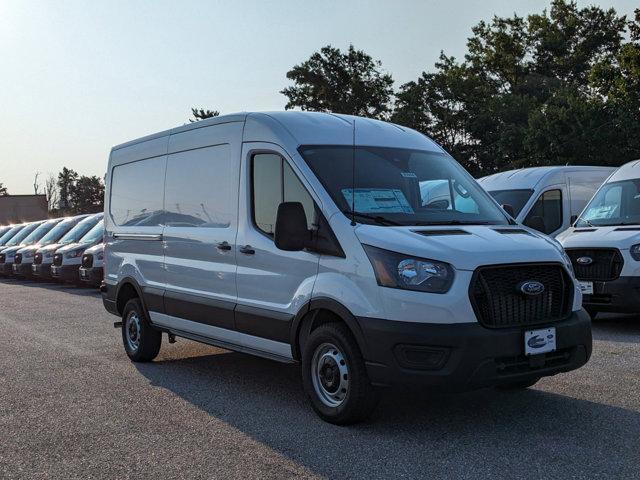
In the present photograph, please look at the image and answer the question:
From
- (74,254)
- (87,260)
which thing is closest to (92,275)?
(87,260)

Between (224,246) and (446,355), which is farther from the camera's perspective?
(224,246)

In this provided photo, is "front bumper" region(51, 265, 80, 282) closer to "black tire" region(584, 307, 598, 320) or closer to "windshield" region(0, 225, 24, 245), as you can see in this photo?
"windshield" region(0, 225, 24, 245)

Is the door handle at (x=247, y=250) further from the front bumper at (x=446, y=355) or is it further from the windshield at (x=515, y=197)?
the windshield at (x=515, y=197)

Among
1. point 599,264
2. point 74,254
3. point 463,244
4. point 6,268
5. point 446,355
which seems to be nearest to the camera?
point 446,355

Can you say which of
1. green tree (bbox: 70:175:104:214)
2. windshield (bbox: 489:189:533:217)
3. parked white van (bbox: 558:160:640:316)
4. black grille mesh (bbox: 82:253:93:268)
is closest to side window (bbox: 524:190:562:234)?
windshield (bbox: 489:189:533:217)

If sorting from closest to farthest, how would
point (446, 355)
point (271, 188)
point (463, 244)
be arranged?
point (446, 355)
point (463, 244)
point (271, 188)

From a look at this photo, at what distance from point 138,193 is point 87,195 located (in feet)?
414

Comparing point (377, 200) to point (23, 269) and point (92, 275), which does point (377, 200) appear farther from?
point (23, 269)

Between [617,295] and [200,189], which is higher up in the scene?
[200,189]

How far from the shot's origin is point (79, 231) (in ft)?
67.8

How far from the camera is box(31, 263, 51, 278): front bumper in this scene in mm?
20844

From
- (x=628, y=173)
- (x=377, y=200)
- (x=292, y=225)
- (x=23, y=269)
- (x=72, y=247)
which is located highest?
(x=628, y=173)

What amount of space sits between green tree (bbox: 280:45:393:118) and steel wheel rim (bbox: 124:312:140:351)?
44.3 meters

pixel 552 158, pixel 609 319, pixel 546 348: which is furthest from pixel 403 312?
pixel 552 158
